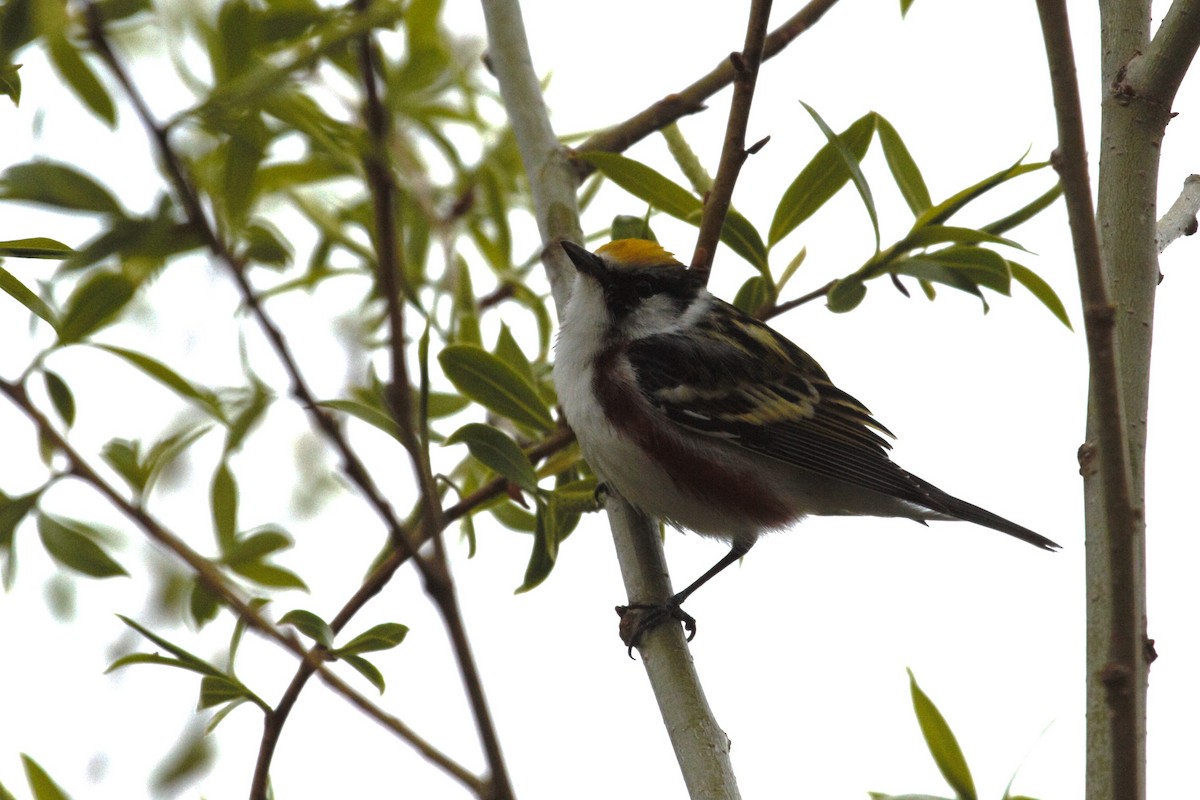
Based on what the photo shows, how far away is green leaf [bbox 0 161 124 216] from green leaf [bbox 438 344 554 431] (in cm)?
114

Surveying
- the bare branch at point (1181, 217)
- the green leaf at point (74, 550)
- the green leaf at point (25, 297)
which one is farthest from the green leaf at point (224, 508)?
the bare branch at point (1181, 217)

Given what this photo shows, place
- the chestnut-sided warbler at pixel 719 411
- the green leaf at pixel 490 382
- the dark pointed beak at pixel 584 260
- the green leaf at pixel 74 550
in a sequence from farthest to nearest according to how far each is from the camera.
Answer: the chestnut-sided warbler at pixel 719 411, the dark pointed beak at pixel 584 260, the green leaf at pixel 490 382, the green leaf at pixel 74 550

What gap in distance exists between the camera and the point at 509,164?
3.40 m

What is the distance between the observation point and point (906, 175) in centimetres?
272

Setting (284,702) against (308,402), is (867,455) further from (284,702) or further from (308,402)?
(308,402)

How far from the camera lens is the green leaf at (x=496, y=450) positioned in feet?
7.79

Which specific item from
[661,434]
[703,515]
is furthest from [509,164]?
[703,515]

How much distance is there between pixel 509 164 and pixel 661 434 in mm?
894

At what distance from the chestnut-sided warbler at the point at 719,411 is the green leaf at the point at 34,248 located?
5.49 ft

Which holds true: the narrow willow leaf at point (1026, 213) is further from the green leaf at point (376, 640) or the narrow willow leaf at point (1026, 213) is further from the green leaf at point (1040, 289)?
the green leaf at point (376, 640)

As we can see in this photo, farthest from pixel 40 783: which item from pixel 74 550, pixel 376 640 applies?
pixel 376 640

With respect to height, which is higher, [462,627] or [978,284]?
[978,284]

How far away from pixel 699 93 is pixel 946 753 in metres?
1.63

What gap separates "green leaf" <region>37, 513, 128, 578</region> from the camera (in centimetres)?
210
